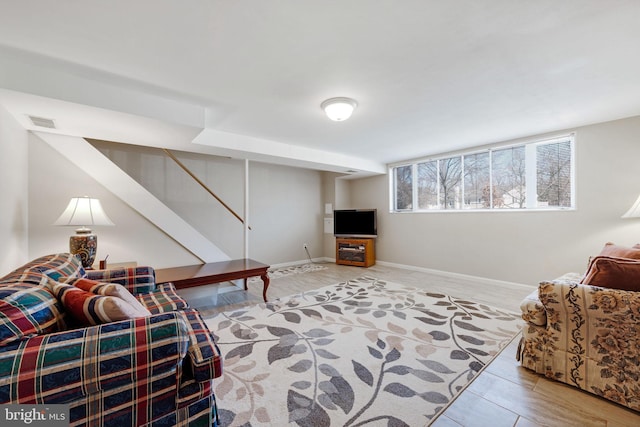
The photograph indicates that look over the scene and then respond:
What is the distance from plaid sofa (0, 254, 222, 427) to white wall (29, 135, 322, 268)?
2113 mm

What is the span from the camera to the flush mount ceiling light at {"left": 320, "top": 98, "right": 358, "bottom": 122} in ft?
8.09

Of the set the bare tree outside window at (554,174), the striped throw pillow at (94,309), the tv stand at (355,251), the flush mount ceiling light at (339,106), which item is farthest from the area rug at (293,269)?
the bare tree outside window at (554,174)

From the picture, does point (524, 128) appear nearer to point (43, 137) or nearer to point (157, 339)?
point (157, 339)

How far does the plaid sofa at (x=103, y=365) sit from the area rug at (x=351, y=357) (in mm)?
480

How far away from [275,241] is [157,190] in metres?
2.43

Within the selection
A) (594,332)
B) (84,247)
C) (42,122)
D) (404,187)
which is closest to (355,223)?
(404,187)

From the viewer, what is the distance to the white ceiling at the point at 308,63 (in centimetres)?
144

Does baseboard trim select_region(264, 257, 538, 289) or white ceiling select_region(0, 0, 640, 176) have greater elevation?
white ceiling select_region(0, 0, 640, 176)

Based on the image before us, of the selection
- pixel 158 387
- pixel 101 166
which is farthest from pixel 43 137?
pixel 158 387

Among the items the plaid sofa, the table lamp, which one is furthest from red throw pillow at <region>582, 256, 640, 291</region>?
the table lamp

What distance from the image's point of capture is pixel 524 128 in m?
3.38

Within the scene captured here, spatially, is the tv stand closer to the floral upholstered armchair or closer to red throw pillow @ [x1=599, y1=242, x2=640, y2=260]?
red throw pillow @ [x1=599, y1=242, x2=640, y2=260]

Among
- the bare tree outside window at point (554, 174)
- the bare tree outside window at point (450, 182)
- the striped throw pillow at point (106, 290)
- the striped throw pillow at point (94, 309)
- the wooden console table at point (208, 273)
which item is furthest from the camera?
the bare tree outside window at point (450, 182)

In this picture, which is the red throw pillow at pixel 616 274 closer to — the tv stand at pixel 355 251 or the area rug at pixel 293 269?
the tv stand at pixel 355 251
